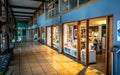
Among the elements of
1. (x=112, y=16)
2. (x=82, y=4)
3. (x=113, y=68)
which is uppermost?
(x=82, y=4)

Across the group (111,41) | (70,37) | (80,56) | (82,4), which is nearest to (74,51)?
(80,56)

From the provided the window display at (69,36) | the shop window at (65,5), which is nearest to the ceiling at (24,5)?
the shop window at (65,5)

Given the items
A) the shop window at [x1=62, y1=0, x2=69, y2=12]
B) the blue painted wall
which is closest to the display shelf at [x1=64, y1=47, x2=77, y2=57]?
the blue painted wall

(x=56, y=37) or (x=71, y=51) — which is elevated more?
(x=56, y=37)

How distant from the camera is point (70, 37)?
902cm

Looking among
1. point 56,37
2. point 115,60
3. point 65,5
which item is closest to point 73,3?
point 65,5

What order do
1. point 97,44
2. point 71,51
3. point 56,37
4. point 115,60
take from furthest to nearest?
point 56,37, point 97,44, point 71,51, point 115,60

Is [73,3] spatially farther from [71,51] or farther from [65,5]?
[71,51]

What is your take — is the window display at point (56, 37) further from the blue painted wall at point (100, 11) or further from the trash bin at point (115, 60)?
the trash bin at point (115, 60)

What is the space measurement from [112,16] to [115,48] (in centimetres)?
111

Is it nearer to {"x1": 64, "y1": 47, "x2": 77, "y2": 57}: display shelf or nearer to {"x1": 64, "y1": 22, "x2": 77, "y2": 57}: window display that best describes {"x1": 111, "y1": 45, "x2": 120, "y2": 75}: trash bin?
{"x1": 64, "y1": 47, "x2": 77, "y2": 57}: display shelf

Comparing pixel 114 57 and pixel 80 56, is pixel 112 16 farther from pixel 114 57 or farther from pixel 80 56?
pixel 80 56

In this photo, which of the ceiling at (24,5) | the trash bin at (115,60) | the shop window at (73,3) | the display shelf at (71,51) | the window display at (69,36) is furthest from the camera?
the ceiling at (24,5)

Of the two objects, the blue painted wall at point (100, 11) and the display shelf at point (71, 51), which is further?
the display shelf at point (71, 51)
